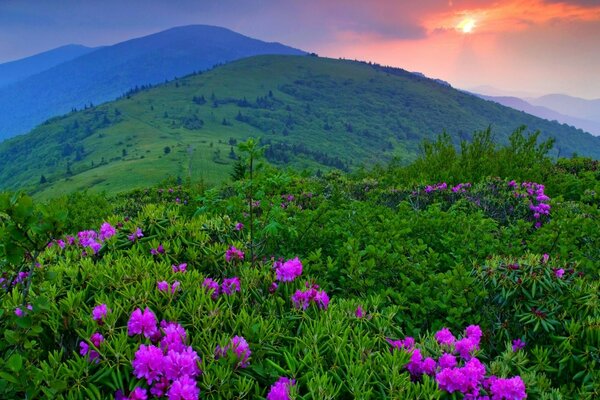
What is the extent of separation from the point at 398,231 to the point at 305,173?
26.5 ft

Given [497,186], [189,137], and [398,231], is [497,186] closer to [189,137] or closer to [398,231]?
[398,231]

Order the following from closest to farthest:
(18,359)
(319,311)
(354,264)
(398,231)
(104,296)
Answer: (18,359) < (104,296) < (319,311) < (354,264) < (398,231)

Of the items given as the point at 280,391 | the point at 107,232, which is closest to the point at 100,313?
the point at 280,391

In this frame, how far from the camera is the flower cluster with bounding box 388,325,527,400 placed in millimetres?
2199

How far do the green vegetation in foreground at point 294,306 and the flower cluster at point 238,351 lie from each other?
0.06 feet

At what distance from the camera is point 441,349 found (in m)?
2.57

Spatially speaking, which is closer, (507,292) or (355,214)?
(507,292)

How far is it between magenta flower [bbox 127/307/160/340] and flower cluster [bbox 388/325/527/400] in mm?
1511

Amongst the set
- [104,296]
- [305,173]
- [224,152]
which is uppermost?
[104,296]

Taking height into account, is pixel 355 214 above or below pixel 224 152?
above

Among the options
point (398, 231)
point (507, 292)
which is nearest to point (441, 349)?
point (507, 292)

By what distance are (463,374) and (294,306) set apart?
1234 millimetres

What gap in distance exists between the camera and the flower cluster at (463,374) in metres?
2.20

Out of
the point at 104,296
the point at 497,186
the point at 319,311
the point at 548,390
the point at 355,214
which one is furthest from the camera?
the point at 497,186
